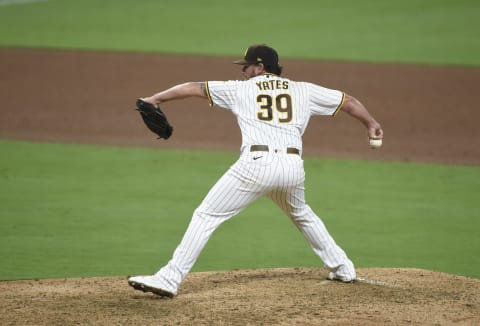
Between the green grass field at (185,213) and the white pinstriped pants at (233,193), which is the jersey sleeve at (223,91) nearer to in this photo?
the white pinstriped pants at (233,193)

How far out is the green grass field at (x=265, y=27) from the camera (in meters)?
17.8

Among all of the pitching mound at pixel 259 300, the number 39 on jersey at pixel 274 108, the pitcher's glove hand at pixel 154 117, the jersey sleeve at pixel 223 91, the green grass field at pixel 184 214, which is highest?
the jersey sleeve at pixel 223 91

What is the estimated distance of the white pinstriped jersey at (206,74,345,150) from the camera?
6.21 metres

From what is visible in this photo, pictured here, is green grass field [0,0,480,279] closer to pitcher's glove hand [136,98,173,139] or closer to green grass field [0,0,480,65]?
pitcher's glove hand [136,98,173,139]

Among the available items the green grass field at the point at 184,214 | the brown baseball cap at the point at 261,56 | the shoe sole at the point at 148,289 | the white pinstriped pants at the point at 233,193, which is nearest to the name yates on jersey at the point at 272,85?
the brown baseball cap at the point at 261,56

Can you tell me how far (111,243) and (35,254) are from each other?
69cm

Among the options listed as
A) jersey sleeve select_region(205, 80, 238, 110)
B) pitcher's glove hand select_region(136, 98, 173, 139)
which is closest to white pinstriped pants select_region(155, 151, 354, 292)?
jersey sleeve select_region(205, 80, 238, 110)

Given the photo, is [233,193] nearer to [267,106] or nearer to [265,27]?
[267,106]

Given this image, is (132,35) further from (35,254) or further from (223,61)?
(35,254)

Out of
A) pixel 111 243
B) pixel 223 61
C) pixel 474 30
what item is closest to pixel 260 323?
pixel 111 243

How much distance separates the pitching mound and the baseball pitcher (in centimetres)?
29

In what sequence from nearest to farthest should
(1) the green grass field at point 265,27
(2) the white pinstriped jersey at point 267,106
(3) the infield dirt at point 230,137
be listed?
1. (3) the infield dirt at point 230,137
2. (2) the white pinstriped jersey at point 267,106
3. (1) the green grass field at point 265,27

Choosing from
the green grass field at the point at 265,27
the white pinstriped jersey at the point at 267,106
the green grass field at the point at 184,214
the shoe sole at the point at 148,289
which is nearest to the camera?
the shoe sole at the point at 148,289

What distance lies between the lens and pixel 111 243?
26.8 ft
